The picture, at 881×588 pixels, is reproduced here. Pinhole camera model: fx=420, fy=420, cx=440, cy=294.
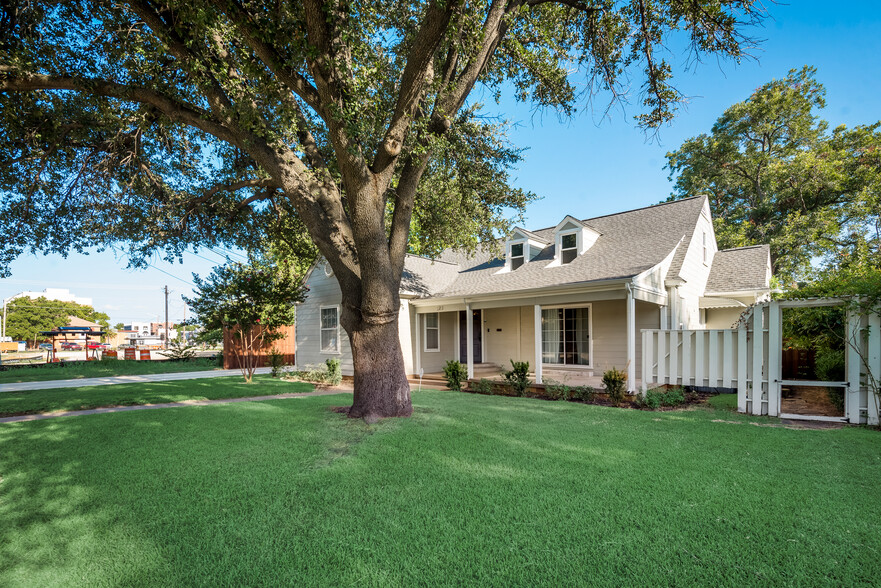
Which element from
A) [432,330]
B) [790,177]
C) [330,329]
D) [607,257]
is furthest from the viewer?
[790,177]

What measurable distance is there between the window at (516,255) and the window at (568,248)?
1.42 metres

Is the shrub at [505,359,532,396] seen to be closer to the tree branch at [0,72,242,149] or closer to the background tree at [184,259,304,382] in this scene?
the background tree at [184,259,304,382]

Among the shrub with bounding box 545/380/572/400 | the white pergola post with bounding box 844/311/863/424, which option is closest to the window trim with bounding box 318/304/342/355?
the shrub with bounding box 545/380/572/400

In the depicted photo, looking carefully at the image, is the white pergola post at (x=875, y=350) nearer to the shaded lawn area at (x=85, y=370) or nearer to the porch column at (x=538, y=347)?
the porch column at (x=538, y=347)

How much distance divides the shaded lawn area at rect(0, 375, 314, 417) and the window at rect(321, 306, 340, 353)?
2.27m

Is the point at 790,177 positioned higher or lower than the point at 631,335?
higher

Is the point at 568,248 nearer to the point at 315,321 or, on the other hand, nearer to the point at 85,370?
the point at 315,321

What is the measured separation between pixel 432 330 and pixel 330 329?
3638 mm

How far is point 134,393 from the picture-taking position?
32.8 feet

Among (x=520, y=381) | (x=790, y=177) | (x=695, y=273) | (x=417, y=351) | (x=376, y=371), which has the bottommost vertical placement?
(x=520, y=381)

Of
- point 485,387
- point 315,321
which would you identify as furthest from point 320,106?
point 315,321

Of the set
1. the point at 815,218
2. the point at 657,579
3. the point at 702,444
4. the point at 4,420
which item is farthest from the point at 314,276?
the point at 815,218

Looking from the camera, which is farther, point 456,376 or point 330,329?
point 330,329

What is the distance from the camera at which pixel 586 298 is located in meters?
10.1
